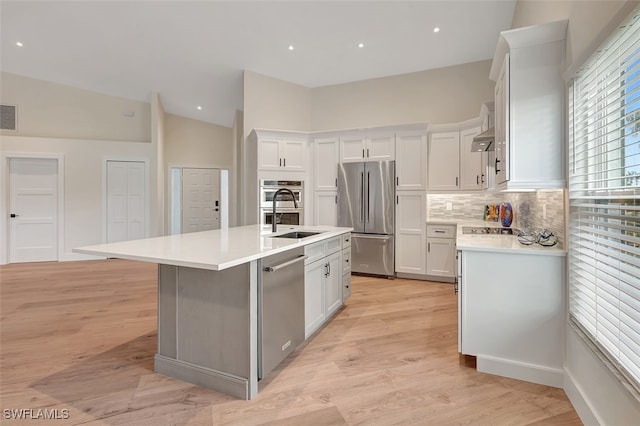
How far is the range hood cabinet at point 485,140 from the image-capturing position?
2887 millimetres

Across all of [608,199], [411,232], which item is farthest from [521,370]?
[411,232]

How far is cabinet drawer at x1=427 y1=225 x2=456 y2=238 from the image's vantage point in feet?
14.9

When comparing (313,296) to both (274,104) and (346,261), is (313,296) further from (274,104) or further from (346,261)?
(274,104)

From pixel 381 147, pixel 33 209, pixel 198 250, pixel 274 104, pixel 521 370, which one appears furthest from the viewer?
pixel 33 209

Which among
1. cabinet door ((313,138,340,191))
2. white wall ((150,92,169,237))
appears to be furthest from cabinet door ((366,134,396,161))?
white wall ((150,92,169,237))

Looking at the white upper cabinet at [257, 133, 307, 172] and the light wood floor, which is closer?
the light wood floor

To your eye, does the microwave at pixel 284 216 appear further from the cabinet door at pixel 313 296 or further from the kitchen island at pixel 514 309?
the kitchen island at pixel 514 309

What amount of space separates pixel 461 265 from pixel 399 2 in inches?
121

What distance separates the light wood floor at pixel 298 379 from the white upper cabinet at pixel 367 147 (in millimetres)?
2344

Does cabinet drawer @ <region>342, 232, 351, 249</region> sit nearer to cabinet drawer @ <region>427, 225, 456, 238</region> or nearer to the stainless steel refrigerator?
the stainless steel refrigerator

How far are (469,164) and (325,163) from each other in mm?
2139

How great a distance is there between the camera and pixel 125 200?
6.66 metres

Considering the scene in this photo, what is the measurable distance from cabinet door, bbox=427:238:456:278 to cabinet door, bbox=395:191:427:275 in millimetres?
84

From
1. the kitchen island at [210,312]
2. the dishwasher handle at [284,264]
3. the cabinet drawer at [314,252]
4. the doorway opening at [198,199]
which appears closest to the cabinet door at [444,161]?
the cabinet drawer at [314,252]
